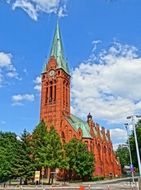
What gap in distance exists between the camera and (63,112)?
76.5 metres

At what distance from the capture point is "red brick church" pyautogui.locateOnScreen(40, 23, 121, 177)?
75.0m

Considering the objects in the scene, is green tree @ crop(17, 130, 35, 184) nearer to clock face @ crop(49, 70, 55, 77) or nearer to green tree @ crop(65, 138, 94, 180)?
green tree @ crop(65, 138, 94, 180)

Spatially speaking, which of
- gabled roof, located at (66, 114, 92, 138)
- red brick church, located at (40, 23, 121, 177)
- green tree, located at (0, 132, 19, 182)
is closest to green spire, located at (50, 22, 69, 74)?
red brick church, located at (40, 23, 121, 177)

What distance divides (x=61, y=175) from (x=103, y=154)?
68.6 feet

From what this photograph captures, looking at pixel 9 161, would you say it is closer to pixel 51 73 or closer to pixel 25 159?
pixel 25 159

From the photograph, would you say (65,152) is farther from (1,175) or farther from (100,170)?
(100,170)

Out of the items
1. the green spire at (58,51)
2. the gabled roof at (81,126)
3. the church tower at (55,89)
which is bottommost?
the gabled roof at (81,126)

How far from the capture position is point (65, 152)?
203 ft

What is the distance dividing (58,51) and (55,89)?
517 inches

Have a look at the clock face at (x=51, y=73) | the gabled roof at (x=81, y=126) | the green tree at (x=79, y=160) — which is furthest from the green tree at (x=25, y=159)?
the clock face at (x=51, y=73)

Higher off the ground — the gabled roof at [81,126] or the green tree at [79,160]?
the gabled roof at [81,126]

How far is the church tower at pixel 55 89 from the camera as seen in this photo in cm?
7606

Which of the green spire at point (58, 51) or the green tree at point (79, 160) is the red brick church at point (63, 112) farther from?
the green tree at point (79, 160)

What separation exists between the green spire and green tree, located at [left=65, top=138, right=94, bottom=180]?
27.3 m
